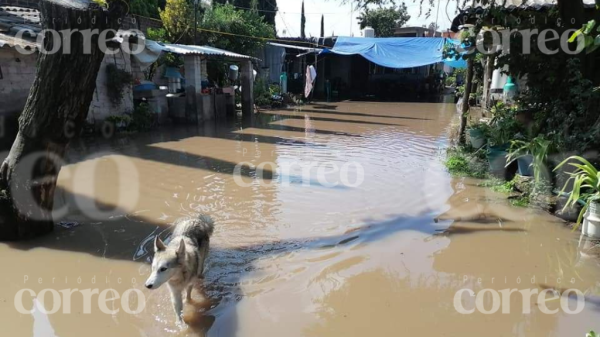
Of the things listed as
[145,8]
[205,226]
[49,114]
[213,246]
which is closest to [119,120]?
[49,114]

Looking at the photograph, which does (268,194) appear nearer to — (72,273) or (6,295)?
(72,273)

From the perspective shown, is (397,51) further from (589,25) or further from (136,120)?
(589,25)

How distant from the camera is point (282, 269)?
4.63m

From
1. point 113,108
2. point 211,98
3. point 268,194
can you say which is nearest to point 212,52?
point 211,98

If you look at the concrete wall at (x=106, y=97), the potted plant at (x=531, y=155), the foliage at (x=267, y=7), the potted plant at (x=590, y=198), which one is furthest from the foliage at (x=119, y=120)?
the foliage at (x=267, y=7)

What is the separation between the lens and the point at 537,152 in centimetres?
638

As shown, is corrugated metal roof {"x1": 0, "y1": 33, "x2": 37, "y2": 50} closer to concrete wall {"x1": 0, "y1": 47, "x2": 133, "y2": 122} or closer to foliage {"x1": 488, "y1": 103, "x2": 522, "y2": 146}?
concrete wall {"x1": 0, "y1": 47, "x2": 133, "y2": 122}

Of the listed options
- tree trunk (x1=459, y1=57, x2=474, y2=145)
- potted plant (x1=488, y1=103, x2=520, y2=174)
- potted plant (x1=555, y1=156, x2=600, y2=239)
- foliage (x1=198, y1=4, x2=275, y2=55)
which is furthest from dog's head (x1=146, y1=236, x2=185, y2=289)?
foliage (x1=198, y1=4, x2=275, y2=55)

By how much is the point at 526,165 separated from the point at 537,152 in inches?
18.5

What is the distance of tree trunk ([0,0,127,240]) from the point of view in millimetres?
4801

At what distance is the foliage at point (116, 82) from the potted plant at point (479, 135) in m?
10.1

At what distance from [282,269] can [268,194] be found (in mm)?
2739

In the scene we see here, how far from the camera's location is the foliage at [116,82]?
12.5m

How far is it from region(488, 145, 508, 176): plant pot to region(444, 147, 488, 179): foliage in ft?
1.08
